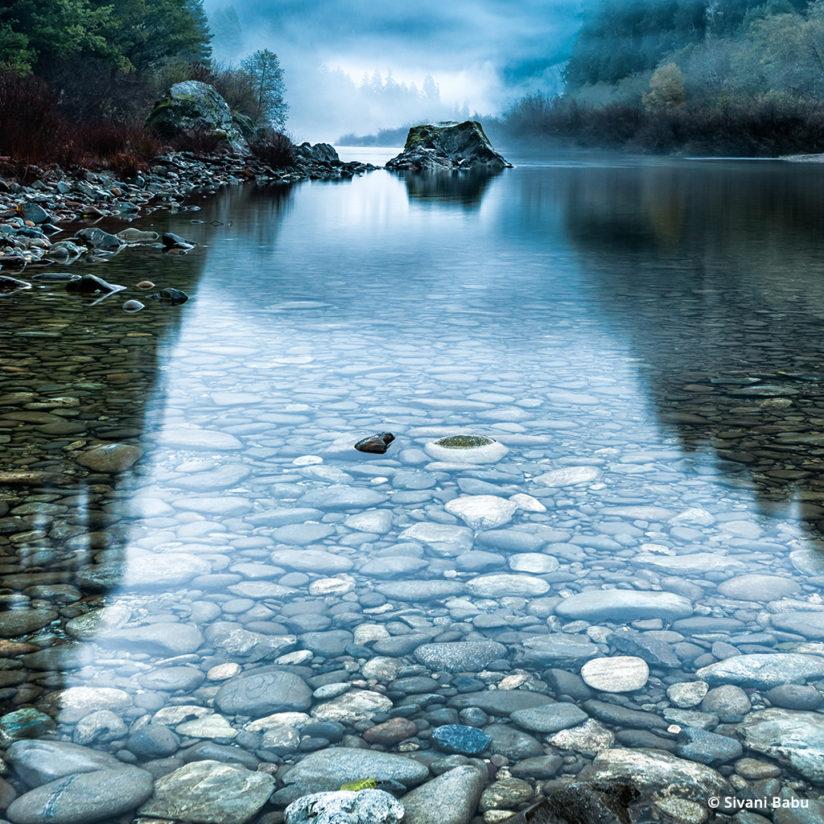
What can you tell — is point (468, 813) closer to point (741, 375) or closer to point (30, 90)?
point (741, 375)

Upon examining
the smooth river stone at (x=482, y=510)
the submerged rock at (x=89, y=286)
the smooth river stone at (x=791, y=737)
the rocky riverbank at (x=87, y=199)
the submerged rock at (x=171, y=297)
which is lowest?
the smooth river stone at (x=791, y=737)

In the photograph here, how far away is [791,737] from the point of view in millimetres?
1949

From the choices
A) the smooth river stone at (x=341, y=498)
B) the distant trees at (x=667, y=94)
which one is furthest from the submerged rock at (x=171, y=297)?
the distant trees at (x=667, y=94)

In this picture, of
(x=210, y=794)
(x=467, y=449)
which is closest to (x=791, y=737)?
(x=210, y=794)

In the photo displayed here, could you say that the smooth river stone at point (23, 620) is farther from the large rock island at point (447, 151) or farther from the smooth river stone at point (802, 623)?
the large rock island at point (447, 151)

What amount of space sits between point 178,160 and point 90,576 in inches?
872

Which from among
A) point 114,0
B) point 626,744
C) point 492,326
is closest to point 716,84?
point 114,0

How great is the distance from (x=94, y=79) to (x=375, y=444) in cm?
2805

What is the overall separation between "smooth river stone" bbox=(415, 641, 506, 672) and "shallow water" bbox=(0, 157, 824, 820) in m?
0.01

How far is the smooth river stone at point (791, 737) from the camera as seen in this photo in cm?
187

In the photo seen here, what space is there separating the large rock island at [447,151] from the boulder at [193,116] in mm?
9112

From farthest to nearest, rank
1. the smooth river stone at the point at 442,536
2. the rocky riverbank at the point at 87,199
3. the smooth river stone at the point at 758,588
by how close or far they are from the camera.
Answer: the rocky riverbank at the point at 87,199 < the smooth river stone at the point at 442,536 < the smooth river stone at the point at 758,588

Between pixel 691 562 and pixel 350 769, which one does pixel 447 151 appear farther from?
pixel 350 769

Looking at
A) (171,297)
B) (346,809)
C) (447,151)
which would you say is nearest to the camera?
(346,809)
